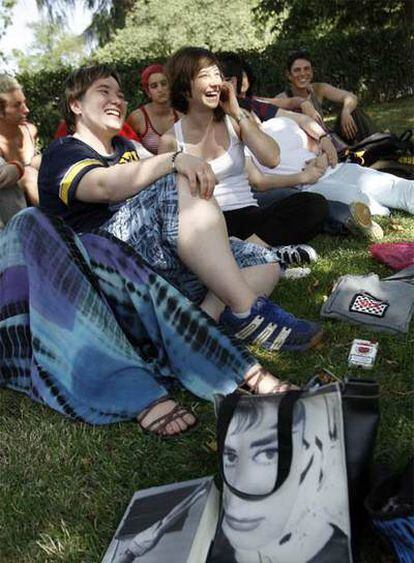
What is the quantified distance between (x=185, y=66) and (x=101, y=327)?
1.73m

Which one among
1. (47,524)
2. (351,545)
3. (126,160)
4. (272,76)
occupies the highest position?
(126,160)

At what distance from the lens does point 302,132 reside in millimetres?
4676

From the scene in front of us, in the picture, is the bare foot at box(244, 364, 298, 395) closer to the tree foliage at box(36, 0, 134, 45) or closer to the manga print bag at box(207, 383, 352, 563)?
the manga print bag at box(207, 383, 352, 563)

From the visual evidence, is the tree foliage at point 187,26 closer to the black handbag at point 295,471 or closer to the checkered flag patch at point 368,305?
the checkered flag patch at point 368,305

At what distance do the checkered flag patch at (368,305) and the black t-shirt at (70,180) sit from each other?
1.26m

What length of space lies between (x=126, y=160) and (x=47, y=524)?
1.85 meters

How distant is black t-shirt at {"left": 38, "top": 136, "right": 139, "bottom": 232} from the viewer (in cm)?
269

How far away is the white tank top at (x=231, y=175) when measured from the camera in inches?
139

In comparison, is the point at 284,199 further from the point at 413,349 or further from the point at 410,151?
the point at 410,151

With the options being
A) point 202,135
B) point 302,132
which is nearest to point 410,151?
point 302,132

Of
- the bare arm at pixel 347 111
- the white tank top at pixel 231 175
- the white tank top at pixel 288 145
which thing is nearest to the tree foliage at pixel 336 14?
the bare arm at pixel 347 111

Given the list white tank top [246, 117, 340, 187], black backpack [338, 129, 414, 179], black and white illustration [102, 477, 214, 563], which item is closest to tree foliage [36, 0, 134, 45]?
black backpack [338, 129, 414, 179]

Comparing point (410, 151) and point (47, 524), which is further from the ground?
point (47, 524)

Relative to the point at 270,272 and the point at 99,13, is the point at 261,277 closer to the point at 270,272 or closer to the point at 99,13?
the point at 270,272
